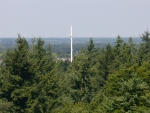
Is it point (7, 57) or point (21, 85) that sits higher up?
point (7, 57)

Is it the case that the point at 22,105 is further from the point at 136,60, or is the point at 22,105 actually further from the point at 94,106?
the point at 136,60

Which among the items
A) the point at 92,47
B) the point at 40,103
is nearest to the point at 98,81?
the point at 92,47

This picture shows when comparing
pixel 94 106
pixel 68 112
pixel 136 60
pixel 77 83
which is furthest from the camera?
pixel 136 60

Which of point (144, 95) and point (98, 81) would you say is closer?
point (144, 95)
